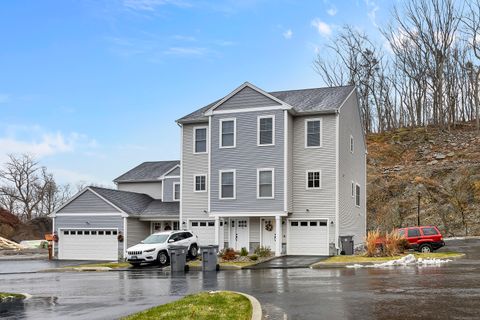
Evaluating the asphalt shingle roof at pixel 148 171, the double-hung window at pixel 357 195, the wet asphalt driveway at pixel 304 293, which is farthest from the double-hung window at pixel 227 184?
the wet asphalt driveway at pixel 304 293

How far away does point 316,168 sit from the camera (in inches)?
1277

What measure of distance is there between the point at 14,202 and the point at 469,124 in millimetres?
59899

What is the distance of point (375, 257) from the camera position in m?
25.9

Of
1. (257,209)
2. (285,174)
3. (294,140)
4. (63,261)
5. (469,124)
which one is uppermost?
(469,124)

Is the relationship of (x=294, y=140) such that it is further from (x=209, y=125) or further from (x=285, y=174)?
(x=209, y=125)

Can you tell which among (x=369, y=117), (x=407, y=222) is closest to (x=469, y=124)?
(x=369, y=117)

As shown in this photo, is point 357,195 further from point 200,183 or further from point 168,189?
point 168,189

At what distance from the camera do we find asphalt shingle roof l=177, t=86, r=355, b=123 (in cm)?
3259

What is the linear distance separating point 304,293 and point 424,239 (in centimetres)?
1711

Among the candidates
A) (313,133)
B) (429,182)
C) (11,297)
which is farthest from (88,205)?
(429,182)

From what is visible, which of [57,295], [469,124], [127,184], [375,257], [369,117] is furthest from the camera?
[369,117]

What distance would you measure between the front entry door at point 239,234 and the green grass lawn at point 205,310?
64.0ft

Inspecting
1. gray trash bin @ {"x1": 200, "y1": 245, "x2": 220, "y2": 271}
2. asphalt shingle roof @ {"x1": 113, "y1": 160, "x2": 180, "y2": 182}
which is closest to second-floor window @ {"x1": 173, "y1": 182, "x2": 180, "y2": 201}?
asphalt shingle roof @ {"x1": 113, "y1": 160, "x2": 180, "y2": 182}

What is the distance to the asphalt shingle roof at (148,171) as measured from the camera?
4281 cm
